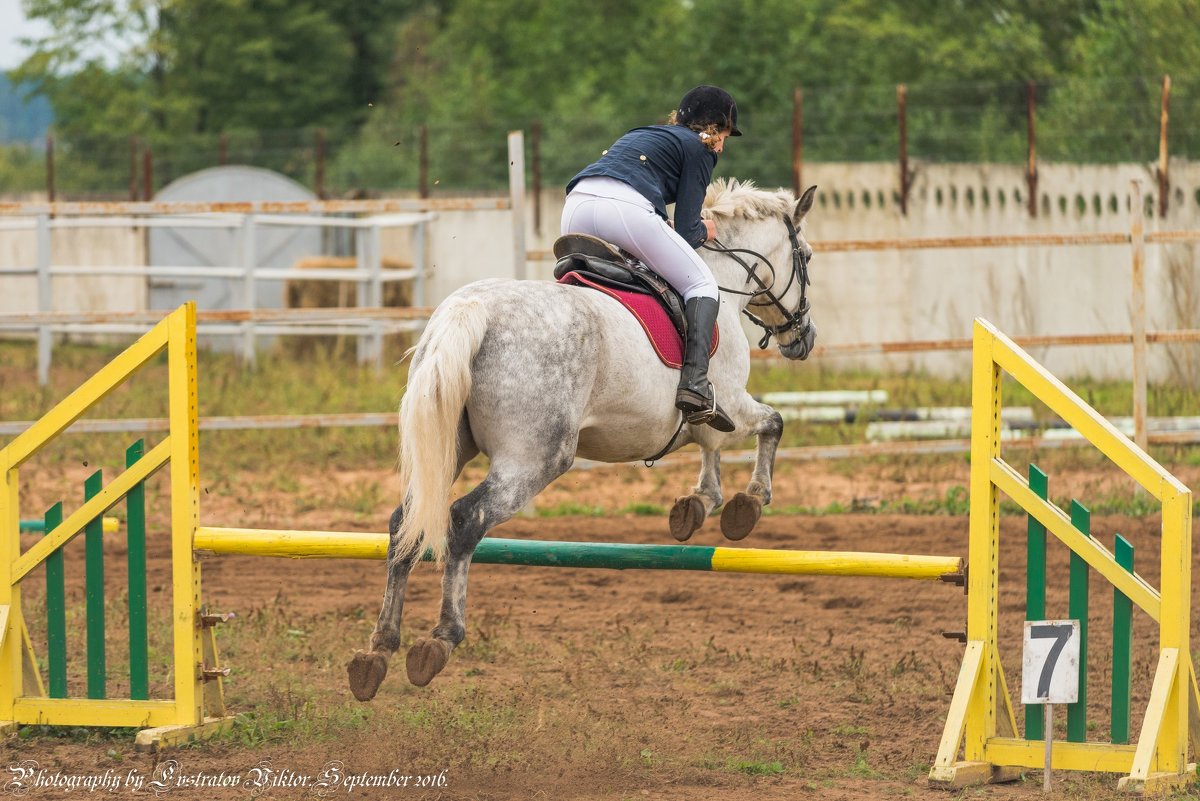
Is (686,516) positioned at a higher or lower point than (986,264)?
lower

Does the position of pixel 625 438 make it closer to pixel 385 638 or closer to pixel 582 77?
pixel 385 638

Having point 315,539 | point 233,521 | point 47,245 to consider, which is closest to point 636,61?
point 47,245

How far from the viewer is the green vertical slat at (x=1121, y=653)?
4.80m

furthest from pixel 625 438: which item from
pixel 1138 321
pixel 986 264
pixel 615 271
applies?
pixel 986 264

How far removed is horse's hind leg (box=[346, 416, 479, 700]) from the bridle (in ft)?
5.24

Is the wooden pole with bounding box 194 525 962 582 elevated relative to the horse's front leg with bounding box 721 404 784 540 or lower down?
lower down

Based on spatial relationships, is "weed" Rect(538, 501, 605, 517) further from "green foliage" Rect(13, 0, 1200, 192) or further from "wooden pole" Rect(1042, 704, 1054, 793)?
"wooden pole" Rect(1042, 704, 1054, 793)

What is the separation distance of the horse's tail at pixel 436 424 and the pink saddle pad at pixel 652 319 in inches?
27.5

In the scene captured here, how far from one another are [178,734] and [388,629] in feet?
3.23

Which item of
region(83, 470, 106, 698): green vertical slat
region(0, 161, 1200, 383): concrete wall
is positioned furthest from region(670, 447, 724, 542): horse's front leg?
region(0, 161, 1200, 383): concrete wall

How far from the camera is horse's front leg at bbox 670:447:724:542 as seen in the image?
584 centimetres

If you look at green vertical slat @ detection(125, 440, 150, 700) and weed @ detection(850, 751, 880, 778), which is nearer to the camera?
weed @ detection(850, 751, 880, 778)

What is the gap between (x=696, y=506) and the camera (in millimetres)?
5859

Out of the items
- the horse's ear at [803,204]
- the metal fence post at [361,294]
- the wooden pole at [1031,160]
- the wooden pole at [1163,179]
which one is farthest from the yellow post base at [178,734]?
the wooden pole at [1031,160]
